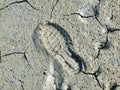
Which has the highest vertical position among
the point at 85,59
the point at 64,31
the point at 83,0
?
the point at 83,0

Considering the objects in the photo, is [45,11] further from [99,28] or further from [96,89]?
[96,89]

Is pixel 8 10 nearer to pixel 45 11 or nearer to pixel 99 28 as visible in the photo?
pixel 45 11

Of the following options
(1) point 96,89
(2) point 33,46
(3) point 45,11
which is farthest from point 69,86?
(3) point 45,11

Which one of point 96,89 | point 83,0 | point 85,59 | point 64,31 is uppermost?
point 83,0

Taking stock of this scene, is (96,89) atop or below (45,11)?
below

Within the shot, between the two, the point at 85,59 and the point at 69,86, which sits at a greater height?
the point at 85,59

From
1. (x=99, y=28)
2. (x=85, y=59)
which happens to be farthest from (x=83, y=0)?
(x=85, y=59)
